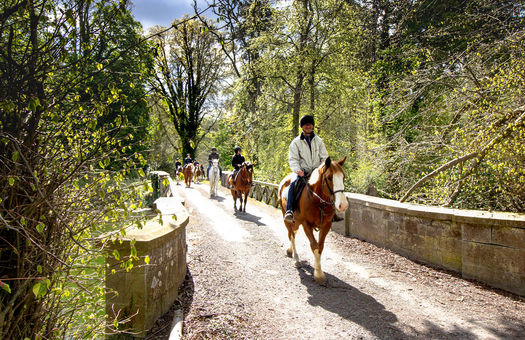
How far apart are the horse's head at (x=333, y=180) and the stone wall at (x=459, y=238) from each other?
2099 mm

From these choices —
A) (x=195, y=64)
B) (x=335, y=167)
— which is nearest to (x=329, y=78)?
(x=335, y=167)

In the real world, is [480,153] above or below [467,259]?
above

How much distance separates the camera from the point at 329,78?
1588cm

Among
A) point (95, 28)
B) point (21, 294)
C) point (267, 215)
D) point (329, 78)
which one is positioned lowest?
point (267, 215)

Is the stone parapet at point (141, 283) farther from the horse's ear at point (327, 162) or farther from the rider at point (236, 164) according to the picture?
the rider at point (236, 164)

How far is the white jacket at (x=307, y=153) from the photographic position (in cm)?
570

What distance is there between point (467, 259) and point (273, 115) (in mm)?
14719

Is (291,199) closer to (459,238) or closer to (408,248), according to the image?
(408,248)

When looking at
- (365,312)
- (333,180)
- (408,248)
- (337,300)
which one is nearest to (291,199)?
(333,180)

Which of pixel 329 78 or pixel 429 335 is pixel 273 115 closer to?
pixel 329 78

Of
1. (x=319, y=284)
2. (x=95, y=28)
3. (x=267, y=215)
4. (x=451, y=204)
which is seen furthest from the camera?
(x=267, y=215)

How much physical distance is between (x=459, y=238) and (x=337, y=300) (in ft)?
7.98

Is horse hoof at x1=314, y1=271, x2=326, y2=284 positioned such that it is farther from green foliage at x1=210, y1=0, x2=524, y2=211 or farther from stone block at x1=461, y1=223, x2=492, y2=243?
green foliage at x1=210, y1=0, x2=524, y2=211

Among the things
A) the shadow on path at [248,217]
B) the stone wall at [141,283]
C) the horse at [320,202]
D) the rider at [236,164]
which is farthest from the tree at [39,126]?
the rider at [236,164]
